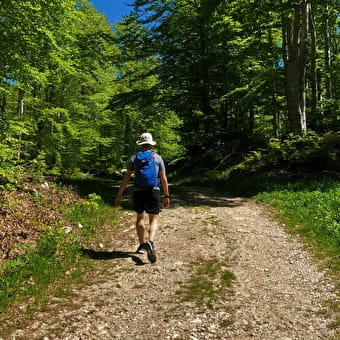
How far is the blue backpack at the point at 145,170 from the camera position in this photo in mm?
7586

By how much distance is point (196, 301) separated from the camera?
223 inches

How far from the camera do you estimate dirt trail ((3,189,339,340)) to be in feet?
15.9

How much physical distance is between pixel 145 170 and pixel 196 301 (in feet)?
9.52

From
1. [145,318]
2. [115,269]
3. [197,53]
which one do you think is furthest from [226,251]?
[197,53]

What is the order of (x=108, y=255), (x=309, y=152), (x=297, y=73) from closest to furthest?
(x=108, y=255) < (x=309, y=152) < (x=297, y=73)

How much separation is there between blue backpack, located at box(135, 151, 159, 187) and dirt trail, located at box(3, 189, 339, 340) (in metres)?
1.55

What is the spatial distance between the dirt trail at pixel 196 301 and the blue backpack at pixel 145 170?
5.09 feet

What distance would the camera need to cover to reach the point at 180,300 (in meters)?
5.75

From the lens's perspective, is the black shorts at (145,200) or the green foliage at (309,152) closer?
the black shorts at (145,200)

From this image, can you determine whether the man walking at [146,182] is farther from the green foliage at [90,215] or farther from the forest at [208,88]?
the forest at [208,88]

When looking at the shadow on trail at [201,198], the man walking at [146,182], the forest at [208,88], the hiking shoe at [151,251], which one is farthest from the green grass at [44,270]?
the forest at [208,88]

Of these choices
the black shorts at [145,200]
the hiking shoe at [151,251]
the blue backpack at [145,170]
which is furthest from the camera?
the black shorts at [145,200]

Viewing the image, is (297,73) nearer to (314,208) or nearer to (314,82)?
(314,82)

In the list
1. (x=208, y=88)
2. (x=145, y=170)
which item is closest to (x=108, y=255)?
(x=145, y=170)
